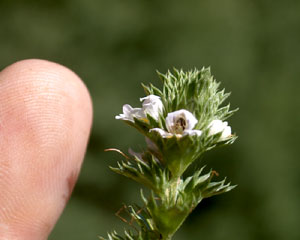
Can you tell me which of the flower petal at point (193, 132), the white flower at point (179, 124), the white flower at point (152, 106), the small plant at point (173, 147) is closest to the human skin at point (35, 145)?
the small plant at point (173, 147)

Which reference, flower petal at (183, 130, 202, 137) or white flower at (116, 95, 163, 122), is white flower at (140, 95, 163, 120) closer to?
white flower at (116, 95, 163, 122)

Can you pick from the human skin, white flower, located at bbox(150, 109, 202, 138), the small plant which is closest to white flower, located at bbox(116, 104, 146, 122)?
the small plant

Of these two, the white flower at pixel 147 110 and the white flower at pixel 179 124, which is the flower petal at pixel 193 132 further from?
the white flower at pixel 147 110

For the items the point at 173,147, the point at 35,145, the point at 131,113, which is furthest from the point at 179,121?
the point at 35,145

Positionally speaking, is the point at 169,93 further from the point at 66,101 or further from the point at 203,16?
the point at 203,16

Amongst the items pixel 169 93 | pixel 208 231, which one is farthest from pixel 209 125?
pixel 208 231

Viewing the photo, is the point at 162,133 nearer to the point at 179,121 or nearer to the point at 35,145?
the point at 179,121
